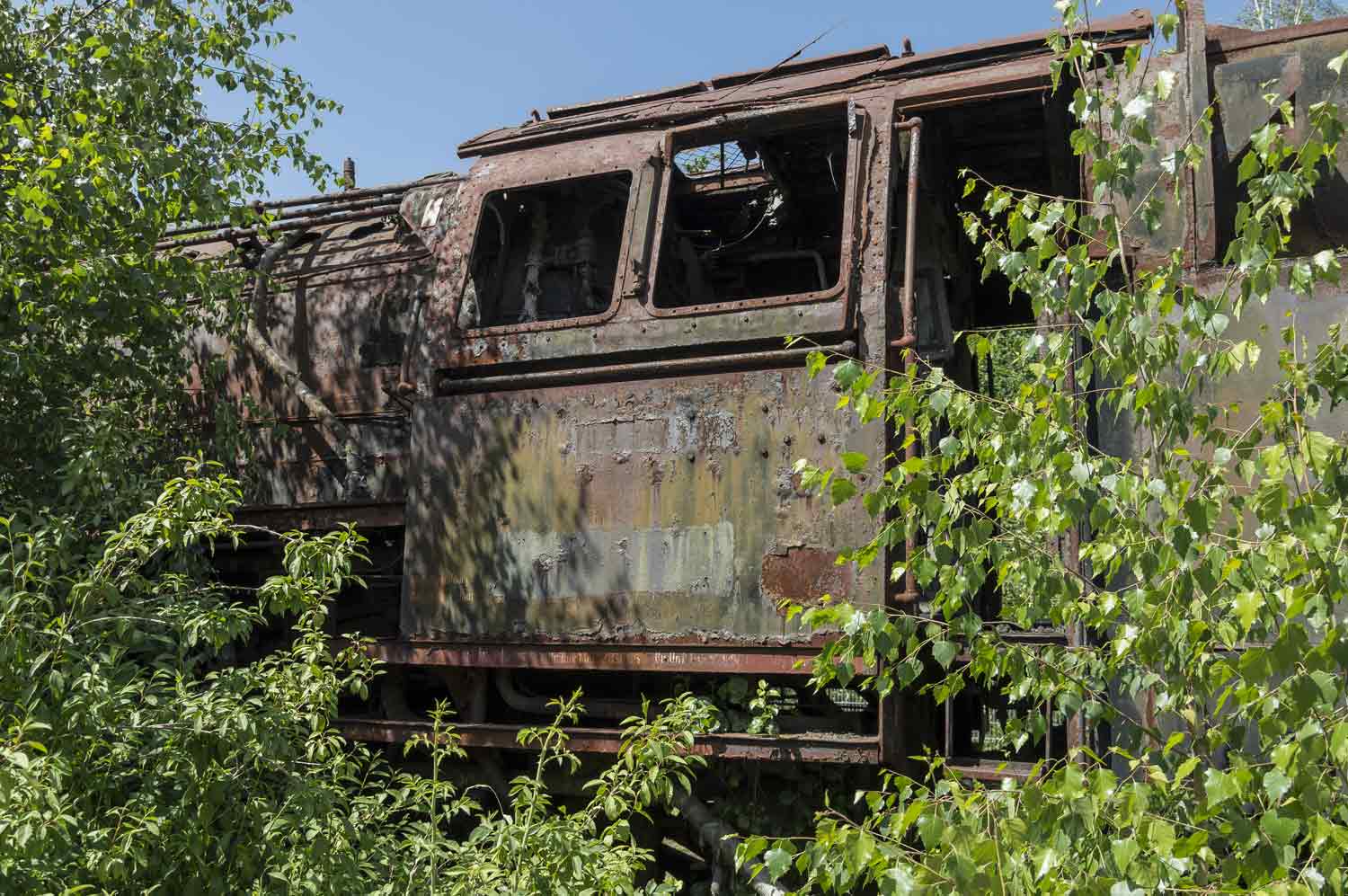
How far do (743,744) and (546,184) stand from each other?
10.2 feet

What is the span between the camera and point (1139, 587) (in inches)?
127

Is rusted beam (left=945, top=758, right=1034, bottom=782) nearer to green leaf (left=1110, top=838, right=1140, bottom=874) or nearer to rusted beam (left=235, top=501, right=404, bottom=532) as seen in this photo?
green leaf (left=1110, top=838, right=1140, bottom=874)

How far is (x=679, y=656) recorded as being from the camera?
552 centimetres

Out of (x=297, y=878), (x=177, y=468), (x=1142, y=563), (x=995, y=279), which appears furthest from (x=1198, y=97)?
(x=177, y=468)

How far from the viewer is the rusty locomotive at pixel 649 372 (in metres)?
5.38

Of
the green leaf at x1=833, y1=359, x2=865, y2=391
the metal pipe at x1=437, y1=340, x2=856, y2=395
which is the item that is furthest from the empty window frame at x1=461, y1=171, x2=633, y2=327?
the green leaf at x1=833, y1=359, x2=865, y2=391

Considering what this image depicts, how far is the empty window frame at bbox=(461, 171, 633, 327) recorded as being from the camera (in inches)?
272

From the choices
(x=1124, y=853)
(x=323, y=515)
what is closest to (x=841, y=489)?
(x=1124, y=853)

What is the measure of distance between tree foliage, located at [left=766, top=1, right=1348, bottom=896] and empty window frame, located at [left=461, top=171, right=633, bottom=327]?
3575 millimetres

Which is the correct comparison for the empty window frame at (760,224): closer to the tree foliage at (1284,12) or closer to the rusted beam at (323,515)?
the rusted beam at (323,515)

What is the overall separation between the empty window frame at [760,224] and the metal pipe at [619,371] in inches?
29.6

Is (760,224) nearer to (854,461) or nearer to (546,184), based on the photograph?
(546,184)

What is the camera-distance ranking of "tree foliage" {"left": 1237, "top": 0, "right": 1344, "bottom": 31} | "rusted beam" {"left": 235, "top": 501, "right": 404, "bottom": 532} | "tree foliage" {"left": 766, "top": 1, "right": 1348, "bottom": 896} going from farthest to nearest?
"tree foliage" {"left": 1237, "top": 0, "right": 1344, "bottom": 31}
"rusted beam" {"left": 235, "top": 501, "right": 404, "bottom": 532}
"tree foliage" {"left": 766, "top": 1, "right": 1348, "bottom": 896}

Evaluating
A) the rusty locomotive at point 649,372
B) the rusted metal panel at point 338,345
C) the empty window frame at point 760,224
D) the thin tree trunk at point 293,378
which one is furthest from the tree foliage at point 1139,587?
the thin tree trunk at point 293,378
